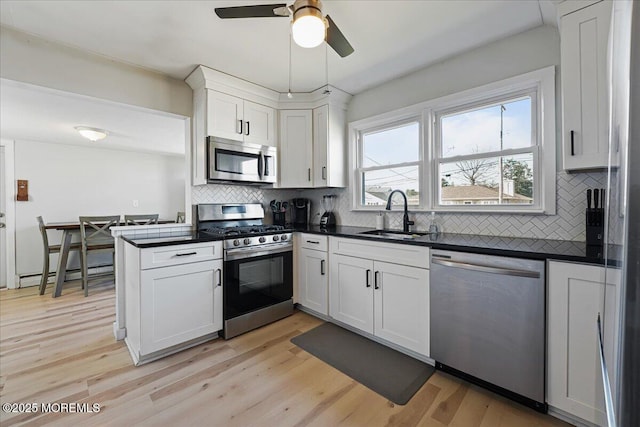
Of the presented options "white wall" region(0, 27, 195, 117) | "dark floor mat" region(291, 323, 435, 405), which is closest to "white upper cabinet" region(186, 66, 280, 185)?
"white wall" region(0, 27, 195, 117)

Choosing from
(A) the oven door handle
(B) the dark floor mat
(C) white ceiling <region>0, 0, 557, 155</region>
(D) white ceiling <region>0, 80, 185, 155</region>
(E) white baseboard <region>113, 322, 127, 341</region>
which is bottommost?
(B) the dark floor mat

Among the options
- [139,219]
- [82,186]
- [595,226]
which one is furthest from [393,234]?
[82,186]

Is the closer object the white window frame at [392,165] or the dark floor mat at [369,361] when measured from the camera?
the dark floor mat at [369,361]

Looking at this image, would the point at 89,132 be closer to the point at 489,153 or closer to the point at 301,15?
the point at 301,15

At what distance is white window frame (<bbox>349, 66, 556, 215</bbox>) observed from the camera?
195cm

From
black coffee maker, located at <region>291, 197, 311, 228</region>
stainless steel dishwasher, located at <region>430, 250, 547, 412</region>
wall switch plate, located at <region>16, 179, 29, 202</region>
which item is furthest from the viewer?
wall switch plate, located at <region>16, 179, 29, 202</region>

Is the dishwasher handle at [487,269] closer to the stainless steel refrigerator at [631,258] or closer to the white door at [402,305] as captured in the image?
the white door at [402,305]

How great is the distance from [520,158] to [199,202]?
2916 millimetres

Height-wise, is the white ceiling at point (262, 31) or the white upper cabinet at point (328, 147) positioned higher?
the white ceiling at point (262, 31)

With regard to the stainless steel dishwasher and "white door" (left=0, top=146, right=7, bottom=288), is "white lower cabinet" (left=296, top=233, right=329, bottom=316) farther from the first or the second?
"white door" (left=0, top=146, right=7, bottom=288)

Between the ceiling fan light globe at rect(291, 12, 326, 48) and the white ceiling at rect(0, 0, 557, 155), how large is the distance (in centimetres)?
57

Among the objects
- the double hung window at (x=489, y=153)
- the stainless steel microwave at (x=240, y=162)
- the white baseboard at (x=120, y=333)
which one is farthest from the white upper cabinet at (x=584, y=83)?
the white baseboard at (x=120, y=333)

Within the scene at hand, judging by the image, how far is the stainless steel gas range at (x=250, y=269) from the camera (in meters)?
2.43

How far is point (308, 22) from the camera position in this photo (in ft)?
4.45
